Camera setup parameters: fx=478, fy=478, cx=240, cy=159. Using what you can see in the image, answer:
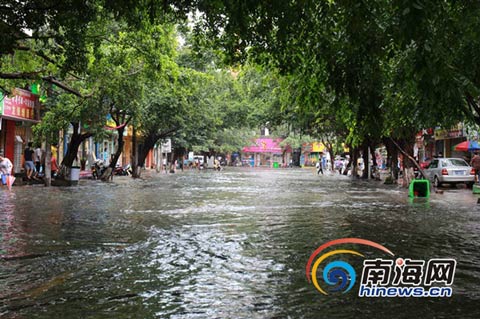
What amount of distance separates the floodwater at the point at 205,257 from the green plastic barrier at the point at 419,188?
491 centimetres

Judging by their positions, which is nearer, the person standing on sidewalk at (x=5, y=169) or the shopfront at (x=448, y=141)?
the person standing on sidewalk at (x=5, y=169)

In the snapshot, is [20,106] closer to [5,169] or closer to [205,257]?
[5,169]

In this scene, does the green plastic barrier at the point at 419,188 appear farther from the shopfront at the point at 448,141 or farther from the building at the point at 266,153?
the building at the point at 266,153

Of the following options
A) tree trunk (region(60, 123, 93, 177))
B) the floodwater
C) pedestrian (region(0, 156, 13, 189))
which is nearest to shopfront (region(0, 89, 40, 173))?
tree trunk (region(60, 123, 93, 177))

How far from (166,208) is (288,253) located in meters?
6.83

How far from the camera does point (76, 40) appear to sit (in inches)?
412

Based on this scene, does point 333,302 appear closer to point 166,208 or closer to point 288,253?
point 288,253

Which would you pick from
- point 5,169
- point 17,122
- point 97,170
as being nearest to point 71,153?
point 5,169

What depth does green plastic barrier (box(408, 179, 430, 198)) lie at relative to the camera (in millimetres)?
18219

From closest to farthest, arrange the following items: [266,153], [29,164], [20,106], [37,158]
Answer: [29,164] < [20,106] < [37,158] < [266,153]

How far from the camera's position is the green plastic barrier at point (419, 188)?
18219 mm

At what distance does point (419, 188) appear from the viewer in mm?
18312

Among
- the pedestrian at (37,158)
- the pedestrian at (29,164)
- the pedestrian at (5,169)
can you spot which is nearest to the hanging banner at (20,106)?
the pedestrian at (37,158)

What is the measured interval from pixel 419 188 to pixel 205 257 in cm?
1362
